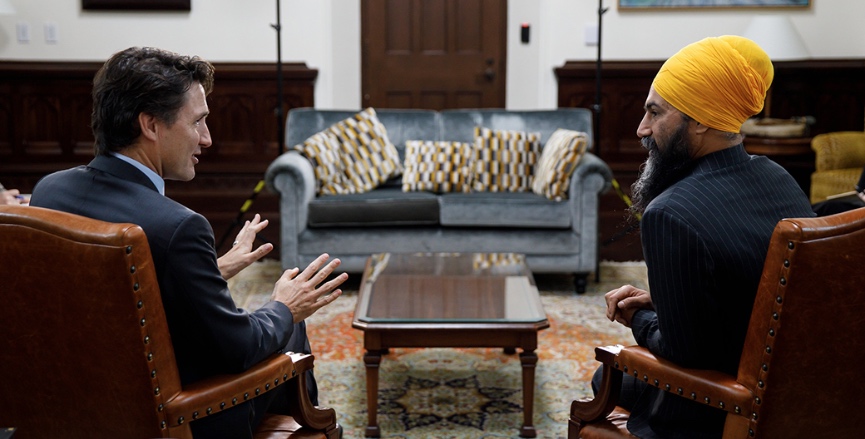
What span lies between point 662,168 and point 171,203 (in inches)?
39.1

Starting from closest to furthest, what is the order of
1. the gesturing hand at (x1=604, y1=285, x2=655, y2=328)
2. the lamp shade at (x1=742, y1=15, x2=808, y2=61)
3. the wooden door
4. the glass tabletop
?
1. the gesturing hand at (x1=604, y1=285, x2=655, y2=328)
2. the glass tabletop
3. the lamp shade at (x1=742, y1=15, x2=808, y2=61)
4. the wooden door

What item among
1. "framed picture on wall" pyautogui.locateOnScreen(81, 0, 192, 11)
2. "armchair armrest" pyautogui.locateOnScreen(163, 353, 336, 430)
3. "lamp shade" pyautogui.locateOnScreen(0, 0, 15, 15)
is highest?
"framed picture on wall" pyautogui.locateOnScreen(81, 0, 192, 11)

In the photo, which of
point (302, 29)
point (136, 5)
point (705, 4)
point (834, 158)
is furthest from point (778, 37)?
point (136, 5)

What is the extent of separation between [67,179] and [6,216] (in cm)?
24

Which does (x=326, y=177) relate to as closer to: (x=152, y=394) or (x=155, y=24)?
(x=155, y=24)

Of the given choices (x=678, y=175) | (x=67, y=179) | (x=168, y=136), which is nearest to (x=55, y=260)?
(x=67, y=179)

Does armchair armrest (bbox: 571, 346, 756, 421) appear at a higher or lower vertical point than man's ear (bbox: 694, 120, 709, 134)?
lower

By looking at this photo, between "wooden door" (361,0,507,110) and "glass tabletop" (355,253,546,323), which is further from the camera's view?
"wooden door" (361,0,507,110)

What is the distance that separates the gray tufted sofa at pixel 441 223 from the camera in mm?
4637

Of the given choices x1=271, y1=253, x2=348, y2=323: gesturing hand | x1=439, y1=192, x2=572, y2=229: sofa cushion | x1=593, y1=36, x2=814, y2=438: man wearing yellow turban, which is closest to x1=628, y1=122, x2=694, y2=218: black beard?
x1=593, y1=36, x2=814, y2=438: man wearing yellow turban

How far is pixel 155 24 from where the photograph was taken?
681 cm

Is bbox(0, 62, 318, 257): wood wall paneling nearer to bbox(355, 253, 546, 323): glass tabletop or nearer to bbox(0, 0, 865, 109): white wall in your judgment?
bbox(0, 0, 865, 109): white wall

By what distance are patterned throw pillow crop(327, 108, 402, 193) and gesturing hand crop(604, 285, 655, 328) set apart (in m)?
3.06

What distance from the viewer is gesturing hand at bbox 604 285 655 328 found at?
1969 mm
